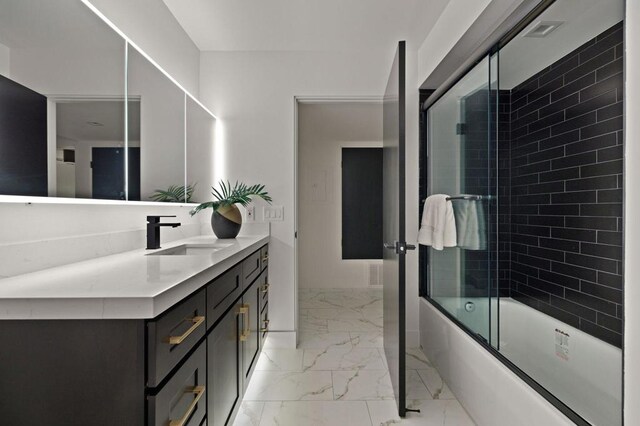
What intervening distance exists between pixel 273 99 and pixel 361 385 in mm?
2175

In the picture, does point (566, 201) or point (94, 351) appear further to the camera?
point (566, 201)

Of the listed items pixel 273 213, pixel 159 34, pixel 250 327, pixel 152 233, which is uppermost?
pixel 159 34

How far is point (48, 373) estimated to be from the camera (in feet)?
2.52

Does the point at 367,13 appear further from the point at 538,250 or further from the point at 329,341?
the point at 329,341

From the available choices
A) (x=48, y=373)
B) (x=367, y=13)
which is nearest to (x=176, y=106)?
(x=367, y=13)

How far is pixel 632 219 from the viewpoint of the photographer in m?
0.83

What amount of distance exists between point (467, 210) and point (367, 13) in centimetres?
145

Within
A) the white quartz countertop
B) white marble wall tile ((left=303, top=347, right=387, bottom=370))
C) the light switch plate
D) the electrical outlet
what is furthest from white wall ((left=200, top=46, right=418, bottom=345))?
the white quartz countertop

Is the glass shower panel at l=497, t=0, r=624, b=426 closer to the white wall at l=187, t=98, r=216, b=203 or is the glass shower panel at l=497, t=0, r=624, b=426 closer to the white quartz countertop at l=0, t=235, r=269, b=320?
the white quartz countertop at l=0, t=235, r=269, b=320

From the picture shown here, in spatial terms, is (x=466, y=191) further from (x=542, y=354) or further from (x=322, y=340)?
(x=322, y=340)

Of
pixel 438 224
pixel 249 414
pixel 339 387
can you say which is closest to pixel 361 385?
pixel 339 387

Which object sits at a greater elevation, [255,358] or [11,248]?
[11,248]

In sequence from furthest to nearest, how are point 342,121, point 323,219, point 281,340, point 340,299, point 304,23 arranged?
point 323,219, point 340,299, point 342,121, point 281,340, point 304,23

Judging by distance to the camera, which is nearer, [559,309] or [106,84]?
[106,84]
